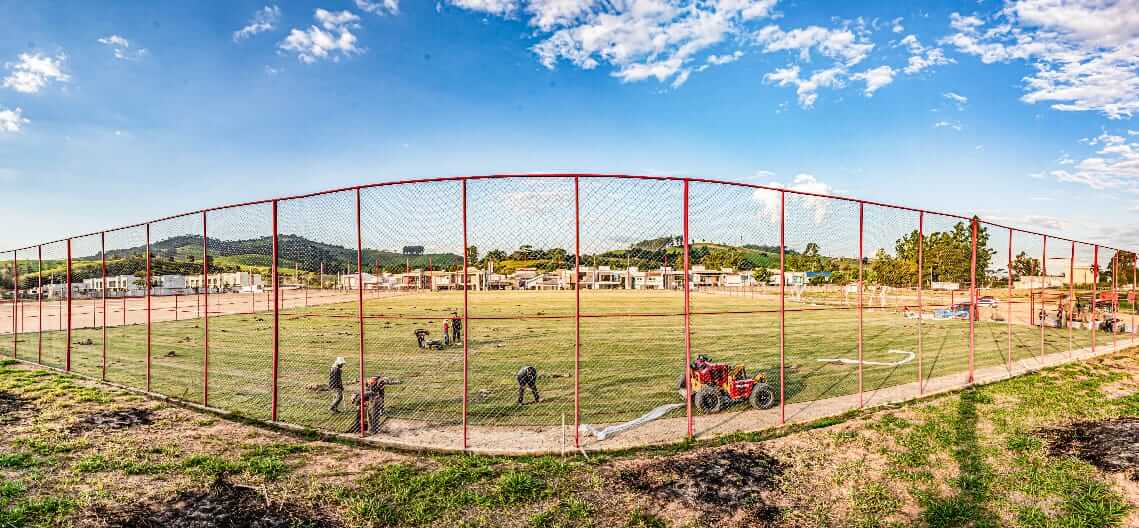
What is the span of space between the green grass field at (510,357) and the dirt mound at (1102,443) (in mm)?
3549

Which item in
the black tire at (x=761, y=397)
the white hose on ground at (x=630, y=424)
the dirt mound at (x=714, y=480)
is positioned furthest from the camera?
the black tire at (x=761, y=397)

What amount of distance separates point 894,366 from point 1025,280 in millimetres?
14730

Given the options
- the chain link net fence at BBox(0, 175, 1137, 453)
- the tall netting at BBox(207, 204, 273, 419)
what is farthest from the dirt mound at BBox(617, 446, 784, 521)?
the tall netting at BBox(207, 204, 273, 419)

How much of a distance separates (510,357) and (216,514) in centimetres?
1172

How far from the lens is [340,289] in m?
13.9

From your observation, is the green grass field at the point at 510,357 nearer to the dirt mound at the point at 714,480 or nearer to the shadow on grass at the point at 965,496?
the dirt mound at the point at 714,480

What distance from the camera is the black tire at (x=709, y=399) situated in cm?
895

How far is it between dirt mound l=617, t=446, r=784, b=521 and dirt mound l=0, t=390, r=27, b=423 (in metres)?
10.8

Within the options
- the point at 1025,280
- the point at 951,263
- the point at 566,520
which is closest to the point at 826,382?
the point at 566,520

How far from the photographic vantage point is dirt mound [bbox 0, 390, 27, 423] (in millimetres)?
A: 8461

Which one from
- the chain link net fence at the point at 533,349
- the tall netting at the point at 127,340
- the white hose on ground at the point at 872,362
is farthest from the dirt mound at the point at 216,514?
the white hose on ground at the point at 872,362

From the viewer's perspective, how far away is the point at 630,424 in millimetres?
8430

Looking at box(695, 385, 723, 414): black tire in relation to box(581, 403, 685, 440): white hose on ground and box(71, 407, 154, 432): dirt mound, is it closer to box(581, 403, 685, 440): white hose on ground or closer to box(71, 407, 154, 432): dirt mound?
box(581, 403, 685, 440): white hose on ground

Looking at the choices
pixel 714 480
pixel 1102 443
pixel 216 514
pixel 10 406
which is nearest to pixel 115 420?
pixel 10 406
